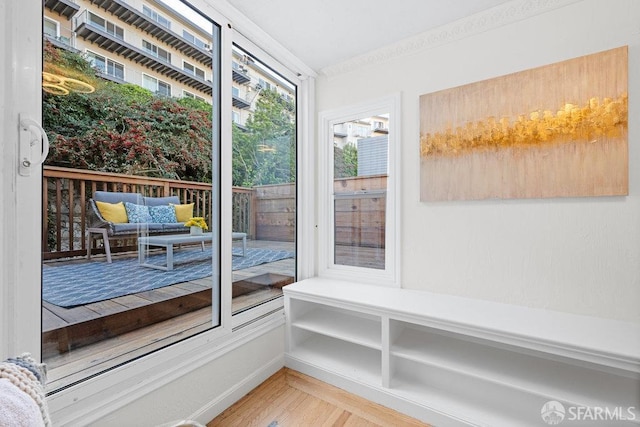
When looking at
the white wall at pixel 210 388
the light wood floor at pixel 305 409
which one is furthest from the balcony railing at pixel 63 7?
the light wood floor at pixel 305 409

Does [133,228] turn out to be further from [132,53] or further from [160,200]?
[132,53]

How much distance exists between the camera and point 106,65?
1.30 m

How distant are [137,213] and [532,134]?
2242 mm

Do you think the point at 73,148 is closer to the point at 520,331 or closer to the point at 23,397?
the point at 23,397

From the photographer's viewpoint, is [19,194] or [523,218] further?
[523,218]

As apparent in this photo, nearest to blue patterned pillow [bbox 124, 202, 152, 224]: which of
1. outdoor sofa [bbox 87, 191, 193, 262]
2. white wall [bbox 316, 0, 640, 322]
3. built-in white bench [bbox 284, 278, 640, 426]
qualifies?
outdoor sofa [bbox 87, 191, 193, 262]

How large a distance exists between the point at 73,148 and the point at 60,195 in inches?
8.0

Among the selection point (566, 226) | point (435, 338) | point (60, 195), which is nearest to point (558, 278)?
point (566, 226)

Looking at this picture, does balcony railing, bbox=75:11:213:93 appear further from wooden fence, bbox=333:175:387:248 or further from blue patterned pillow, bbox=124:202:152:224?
wooden fence, bbox=333:175:387:248

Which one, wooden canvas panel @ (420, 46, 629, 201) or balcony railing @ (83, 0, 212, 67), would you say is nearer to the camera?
balcony railing @ (83, 0, 212, 67)

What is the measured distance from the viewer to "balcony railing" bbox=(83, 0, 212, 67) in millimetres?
1341

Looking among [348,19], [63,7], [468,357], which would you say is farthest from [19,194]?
[468,357]

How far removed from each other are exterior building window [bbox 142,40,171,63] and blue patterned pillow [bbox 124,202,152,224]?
2.61 ft

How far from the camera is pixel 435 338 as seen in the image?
6.41ft
